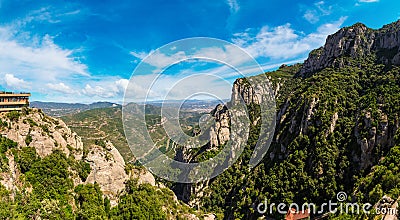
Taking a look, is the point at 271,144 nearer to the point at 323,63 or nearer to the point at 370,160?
the point at 370,160

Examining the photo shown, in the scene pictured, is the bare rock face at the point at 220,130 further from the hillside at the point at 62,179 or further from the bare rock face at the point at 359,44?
the hillside at the point at 62,179

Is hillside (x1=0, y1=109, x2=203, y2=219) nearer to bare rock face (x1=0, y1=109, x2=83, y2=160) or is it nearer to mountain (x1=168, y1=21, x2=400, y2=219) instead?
bare rock face (x1=0, y1=109, x2=83, y2=160)


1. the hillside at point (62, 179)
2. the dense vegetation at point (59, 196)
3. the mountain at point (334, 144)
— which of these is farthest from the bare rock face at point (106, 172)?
the mountain at point (334, 144)

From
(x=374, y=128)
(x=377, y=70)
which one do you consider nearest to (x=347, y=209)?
(x=374, y=128)

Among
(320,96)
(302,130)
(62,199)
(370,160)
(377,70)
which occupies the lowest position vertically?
(62,199)

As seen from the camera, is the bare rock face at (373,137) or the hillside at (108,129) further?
the hillside at (108,129)

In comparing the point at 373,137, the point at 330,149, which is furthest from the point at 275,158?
the point at 373,137

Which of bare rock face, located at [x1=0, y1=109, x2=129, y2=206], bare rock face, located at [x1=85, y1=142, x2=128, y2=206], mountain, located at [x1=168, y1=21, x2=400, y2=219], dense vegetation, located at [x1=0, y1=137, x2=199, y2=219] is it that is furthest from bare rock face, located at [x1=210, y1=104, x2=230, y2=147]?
bare rock face, located at [x1=85, y1=142, x2=128, y2=206]
